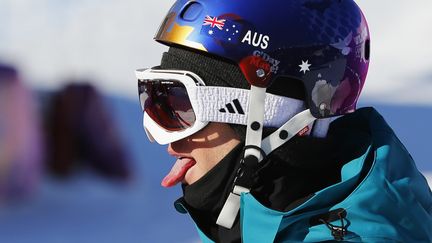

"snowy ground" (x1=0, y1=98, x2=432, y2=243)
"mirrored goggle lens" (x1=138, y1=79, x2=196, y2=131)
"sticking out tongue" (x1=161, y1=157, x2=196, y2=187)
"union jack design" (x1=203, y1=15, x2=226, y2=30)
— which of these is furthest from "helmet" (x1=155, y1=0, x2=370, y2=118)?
"snowy ground" (x1=0, y1=98, x2=432, y2=243)

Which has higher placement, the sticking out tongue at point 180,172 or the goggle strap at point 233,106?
the goggle strap at point 233,106

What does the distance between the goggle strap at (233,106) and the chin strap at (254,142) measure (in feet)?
0.05

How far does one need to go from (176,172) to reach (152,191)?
3.35 m

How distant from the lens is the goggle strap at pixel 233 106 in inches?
72.4

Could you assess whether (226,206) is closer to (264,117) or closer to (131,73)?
(264,117)

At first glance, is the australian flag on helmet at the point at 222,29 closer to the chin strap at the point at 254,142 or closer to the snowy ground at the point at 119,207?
the chin strap at the point at 254,142

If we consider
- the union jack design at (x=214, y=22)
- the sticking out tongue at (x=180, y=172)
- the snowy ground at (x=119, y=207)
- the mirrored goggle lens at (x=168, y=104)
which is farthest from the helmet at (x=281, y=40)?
the snowy ground at (x=119, y=207)

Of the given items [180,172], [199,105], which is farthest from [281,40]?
[180,172]

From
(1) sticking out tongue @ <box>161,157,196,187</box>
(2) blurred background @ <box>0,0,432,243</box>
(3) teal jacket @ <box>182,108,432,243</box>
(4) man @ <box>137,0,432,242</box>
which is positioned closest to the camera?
(3) teal jacket @ <box>182,108,432,243</box>

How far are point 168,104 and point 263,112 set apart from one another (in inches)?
10.7

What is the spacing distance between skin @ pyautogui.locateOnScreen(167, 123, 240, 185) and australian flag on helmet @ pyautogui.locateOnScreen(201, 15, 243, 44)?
0.71ft

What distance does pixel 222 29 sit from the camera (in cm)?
184

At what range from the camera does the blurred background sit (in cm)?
493

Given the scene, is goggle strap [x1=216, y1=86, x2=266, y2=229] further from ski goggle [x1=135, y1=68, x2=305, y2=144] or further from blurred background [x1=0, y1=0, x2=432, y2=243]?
blurred background [x1=0, y1=0, x2=432, y2=243]
